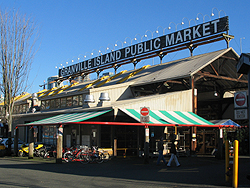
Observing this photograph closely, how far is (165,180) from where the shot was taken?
1133 cm

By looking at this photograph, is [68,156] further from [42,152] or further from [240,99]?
[240,99]

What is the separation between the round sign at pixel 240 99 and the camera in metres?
17.4

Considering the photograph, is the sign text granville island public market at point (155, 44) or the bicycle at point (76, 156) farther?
the sign text granville island public market at point (155, 44)

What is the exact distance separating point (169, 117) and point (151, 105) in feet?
5.67

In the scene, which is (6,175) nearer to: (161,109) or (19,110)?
(161,109)

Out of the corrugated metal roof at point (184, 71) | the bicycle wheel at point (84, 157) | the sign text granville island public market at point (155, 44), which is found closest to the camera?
the bicycle wheel at point (84, 157)

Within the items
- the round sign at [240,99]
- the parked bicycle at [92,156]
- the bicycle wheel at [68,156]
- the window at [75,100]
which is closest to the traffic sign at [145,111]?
the parked bicycle at [92,156]

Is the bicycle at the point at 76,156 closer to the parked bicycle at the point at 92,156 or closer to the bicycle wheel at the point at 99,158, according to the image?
the parked bicycle at the point at 92,156

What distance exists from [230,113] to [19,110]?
25.6 metres

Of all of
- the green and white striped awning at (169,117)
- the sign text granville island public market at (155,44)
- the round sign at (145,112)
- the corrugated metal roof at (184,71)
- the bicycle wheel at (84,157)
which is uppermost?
the sign text granville island public market at (155,44)

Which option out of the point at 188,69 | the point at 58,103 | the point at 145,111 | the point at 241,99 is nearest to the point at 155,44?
the point at 188,69

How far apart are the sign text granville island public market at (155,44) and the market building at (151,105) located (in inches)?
3.4

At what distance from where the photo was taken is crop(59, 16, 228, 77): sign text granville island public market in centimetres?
2773

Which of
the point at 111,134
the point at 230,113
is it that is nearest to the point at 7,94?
the point at 111,134
